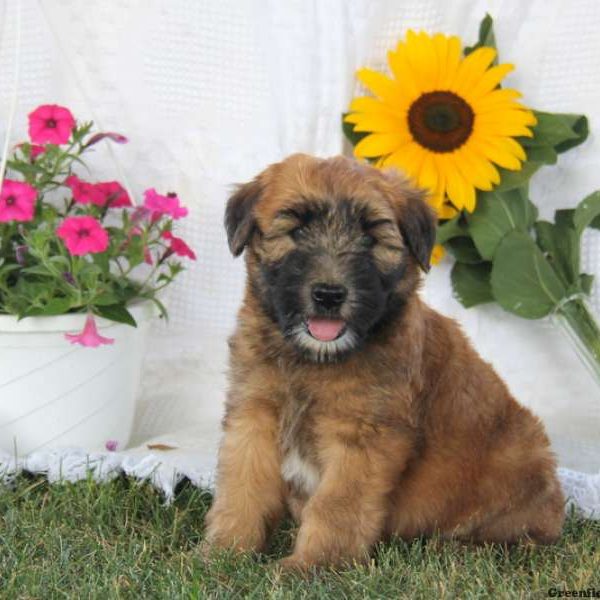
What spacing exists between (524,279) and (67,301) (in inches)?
71.0

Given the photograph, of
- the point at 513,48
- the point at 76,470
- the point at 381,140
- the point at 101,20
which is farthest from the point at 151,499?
the point at 513,48

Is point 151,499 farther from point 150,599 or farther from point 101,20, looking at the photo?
point 101,20

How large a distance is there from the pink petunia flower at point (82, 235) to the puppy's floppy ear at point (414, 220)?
1.09 meters

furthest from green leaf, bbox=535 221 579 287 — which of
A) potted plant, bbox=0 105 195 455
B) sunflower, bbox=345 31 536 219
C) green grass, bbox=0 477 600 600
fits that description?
potted plant, bbox=0 105 195 455

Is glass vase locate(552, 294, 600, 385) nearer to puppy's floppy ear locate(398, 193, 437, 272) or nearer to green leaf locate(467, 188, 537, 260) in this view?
green leaf locate(467, 188, 537, 260)

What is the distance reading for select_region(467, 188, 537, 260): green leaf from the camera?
4547 millimetres

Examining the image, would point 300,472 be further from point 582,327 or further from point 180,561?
point 582,327

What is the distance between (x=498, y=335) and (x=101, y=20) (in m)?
2.12

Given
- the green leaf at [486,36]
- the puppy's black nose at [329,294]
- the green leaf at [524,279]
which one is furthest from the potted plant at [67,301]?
the green leaf at [486,36]

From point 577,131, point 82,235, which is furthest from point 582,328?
point 82,235

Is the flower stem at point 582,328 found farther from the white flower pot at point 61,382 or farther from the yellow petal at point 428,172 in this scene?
the white flower pot at point 61,382

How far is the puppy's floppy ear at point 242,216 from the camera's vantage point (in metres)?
3.21

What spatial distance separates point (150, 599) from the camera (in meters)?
3.02

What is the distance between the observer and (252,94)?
475 centimetres
